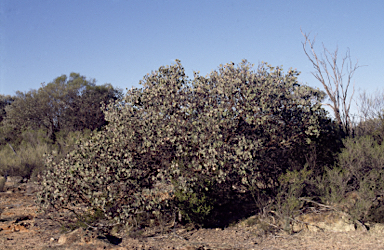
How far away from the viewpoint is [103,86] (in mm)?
26922

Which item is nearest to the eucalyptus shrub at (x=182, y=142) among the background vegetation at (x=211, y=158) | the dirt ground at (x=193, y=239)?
the background vegetation at (x=211, y=158)

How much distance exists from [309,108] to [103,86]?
22.1 metres

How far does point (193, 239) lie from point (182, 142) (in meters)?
1.97

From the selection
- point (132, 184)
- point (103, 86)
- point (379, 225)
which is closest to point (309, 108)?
point (379, 225)

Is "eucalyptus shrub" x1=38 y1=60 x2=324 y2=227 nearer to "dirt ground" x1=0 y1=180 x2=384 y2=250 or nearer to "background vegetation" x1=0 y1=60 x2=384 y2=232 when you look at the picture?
"background vegetation" x1=0 y1=60 x2=384 y2=232

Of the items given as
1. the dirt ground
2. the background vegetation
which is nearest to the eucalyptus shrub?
the background vegetation

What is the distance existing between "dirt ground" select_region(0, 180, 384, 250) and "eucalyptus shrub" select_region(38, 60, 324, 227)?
523 millimetres

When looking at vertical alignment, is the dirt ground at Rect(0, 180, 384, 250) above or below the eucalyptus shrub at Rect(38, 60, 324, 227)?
below

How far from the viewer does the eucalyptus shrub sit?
6297 mm

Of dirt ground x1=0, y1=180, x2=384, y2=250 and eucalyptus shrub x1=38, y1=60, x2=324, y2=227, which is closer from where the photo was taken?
dirt ground x1=0, y1=180, x2=384, y2=250

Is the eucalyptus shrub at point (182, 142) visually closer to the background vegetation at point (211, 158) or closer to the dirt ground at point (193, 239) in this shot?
the background vegetation at point (211, 158)

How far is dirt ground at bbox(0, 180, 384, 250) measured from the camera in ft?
19.9

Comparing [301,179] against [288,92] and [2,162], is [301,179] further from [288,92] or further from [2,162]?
[2,162]

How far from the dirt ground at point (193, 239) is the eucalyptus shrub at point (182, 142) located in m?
0.52
